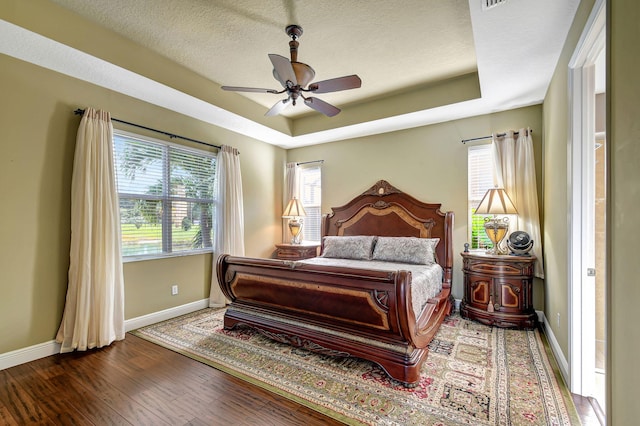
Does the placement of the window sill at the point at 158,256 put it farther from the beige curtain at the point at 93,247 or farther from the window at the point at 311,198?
the window at the point at 311,198

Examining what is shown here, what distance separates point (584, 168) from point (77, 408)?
12.9ft

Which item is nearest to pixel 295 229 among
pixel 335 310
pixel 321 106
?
pixel 321 106

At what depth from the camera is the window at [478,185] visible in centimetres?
402

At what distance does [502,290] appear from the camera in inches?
133

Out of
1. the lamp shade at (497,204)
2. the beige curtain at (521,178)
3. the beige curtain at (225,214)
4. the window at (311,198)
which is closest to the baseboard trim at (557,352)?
the beige curtain at (521,178)

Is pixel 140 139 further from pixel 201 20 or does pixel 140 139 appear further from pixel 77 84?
pixel 201 20

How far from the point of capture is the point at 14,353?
2588mm

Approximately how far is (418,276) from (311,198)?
117 inches

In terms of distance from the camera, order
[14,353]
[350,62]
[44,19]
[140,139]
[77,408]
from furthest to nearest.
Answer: [140,139]
[350,62]
[14,353]
[44,19]
[77,408]

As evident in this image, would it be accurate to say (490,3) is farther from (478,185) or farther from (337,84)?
(478,185)

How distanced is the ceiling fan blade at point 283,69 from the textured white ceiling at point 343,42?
1.76 feet

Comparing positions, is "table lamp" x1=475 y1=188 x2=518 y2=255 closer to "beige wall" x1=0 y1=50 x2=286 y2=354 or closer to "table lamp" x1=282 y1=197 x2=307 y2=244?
"table lamp" x1=282 y1=197 x2=307 y2=244

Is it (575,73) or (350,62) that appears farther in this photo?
(350,62)

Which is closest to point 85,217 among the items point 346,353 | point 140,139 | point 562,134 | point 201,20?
point 140,139
